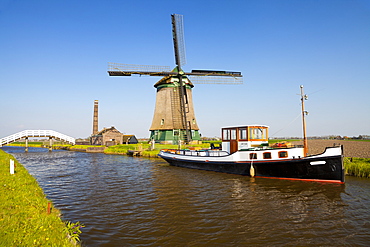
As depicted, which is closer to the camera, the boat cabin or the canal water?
the canal water

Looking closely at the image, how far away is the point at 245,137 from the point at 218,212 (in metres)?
11.5

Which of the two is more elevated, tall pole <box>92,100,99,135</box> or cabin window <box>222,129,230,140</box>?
tall pole <box>92,100,99,135</box>

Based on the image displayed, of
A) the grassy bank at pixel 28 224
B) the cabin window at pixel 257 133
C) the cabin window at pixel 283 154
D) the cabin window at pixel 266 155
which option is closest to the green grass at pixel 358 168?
the cabin window at pixel 283 154

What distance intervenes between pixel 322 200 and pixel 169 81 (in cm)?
3554

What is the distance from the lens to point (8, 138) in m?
49.2

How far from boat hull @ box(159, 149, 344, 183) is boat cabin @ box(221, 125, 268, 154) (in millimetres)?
1794

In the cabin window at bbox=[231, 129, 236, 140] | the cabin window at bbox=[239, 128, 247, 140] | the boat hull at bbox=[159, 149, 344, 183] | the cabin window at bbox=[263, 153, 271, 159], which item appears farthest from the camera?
the cabin window at bbox=[231, 129, 236, 140]

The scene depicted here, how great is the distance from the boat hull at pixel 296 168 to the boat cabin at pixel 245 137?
5.89ft

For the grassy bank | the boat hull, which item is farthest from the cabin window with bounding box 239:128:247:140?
the grassy bank

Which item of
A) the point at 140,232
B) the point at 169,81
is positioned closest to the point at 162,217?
the point at 140,232

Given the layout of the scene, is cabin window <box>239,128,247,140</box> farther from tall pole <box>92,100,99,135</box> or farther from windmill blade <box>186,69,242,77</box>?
tall pole <box>92,100,99,135</box>

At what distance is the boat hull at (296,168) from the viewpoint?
605 inches

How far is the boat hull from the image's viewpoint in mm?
15367

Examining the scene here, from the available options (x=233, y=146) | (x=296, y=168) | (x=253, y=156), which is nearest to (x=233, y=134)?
(x=233, y=146)
